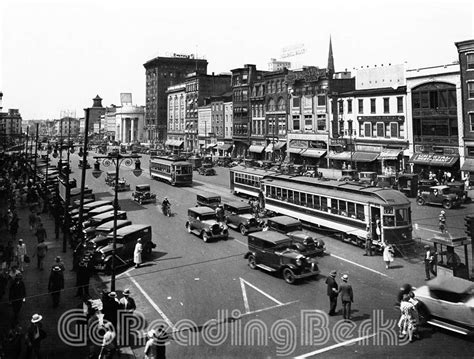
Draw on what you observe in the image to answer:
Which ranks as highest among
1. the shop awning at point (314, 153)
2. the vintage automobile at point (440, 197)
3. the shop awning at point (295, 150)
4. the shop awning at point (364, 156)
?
the shop awning at point (295, 150)

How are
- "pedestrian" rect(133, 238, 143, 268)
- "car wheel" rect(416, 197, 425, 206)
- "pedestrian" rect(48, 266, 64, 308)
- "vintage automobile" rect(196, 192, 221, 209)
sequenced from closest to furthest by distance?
"pedestrian" rect(48, 266, 64, 308)
"pedestrian" rect(133, 238, 143, 268)
"vintage automobile" rect(196, 192, 221, 209)
"car wheel" rect(416, 197, 425, 206)

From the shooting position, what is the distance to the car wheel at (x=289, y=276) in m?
18.4

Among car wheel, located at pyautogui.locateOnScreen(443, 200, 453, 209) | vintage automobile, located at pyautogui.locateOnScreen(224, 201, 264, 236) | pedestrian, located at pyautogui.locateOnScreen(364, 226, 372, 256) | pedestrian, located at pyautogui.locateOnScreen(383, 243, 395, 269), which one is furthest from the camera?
car wheel, located at pyautogui.locateOnScreen(443, 200, 453, 209)

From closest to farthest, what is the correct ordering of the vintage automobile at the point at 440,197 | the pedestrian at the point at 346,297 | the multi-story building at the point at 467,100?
1. the pedestrian at the point at 346,297
2. the vintage automobile at the point at 440,197
3. the multi-story building at the point at 467,100

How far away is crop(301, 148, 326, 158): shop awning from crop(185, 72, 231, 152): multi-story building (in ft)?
145

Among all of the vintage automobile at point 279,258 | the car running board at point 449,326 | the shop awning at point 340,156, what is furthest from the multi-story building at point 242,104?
the car running board at point 449,326

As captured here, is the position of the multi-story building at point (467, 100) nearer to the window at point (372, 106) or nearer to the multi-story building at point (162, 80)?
the window at point (372, 106)

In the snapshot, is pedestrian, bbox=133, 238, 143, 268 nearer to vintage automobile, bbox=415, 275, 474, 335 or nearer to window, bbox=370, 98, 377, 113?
vintage automobile, bbox=415, 275, 474, 335

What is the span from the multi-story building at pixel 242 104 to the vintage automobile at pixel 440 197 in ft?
160

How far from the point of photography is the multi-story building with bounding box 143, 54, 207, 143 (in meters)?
140

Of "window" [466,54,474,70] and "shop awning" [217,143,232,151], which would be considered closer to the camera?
"window" [466,54,474,70]

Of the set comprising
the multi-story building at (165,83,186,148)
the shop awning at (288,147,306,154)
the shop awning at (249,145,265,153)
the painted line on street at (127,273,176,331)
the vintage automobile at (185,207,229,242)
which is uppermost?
the multi-story building at (165,83,186,148)

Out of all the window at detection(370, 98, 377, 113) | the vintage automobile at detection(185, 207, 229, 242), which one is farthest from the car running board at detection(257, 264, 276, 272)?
the window at detection(370, 98, 377, 113)

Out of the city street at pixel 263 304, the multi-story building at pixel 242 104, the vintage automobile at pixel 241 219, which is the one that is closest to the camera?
the city street at pixel 263 304
